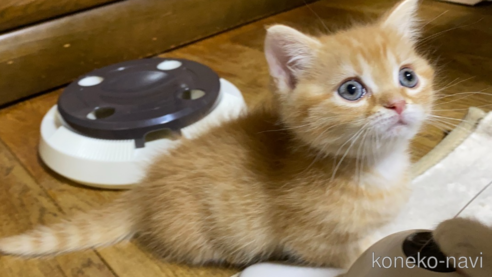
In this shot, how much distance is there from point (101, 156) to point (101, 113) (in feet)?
0.62

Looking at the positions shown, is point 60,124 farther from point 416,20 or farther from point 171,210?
point 416,20

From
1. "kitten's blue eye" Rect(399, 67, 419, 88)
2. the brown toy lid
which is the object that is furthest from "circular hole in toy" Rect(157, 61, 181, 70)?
"kitten's blue eye" Rect(399, 67, 419, 88)

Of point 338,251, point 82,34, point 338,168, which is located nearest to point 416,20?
point 338,168

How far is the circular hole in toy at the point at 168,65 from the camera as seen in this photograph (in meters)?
1.27

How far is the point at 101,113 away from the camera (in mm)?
1143

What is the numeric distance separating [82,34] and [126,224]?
0.83 meters

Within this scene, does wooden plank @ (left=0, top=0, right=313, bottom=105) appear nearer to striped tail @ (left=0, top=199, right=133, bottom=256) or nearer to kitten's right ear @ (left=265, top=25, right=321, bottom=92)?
striped tail @ (left=0, top=199, right=133, bottom=256)

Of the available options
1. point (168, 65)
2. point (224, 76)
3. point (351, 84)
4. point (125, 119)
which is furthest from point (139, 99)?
point (351, 84)

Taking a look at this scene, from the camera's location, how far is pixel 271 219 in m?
0.78

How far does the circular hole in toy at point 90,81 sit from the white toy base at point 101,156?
0.57 feet

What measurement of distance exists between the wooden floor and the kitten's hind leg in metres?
0.31

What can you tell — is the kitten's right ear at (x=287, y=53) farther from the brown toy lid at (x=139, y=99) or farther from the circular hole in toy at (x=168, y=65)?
the circular hole in toy at (x=168, y=65)

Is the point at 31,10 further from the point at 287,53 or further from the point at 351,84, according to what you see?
the point at 351,84

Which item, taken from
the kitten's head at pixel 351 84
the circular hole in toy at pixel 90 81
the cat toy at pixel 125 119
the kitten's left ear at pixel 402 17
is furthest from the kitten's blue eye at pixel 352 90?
the circular hole in toy at pixel 90 81
